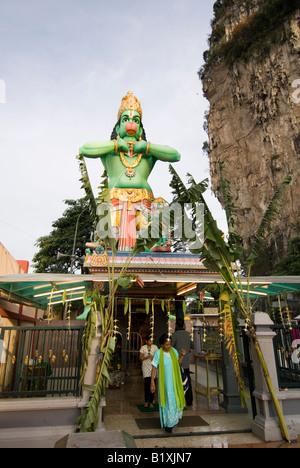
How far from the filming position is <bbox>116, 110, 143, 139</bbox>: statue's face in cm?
1032

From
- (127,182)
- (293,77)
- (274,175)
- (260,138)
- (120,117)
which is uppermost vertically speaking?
(293,77)

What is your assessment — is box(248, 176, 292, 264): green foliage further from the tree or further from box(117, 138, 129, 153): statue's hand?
the tree

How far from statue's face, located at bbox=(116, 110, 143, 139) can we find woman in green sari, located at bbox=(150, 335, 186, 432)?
7500mm

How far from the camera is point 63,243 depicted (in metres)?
23.0

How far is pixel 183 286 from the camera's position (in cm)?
943

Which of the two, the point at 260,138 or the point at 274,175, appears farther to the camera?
the point at 260,138

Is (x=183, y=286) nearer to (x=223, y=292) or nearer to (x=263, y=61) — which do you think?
(x=223, y=292)

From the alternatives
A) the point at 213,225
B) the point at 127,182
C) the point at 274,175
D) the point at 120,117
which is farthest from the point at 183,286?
the point at 274,175

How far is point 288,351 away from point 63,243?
19881 mm

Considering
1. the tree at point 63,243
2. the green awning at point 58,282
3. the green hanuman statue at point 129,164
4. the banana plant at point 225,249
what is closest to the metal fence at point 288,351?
the banana plant at point 225,249

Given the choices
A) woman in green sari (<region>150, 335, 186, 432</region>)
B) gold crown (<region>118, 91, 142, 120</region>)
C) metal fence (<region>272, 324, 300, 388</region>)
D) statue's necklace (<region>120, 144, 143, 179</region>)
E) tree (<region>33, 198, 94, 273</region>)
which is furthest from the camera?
tree (<region>33, 198, 94, 273</region>)

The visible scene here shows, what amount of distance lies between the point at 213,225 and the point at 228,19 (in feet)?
118

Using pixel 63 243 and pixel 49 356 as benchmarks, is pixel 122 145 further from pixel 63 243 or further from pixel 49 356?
pixel 63 243
